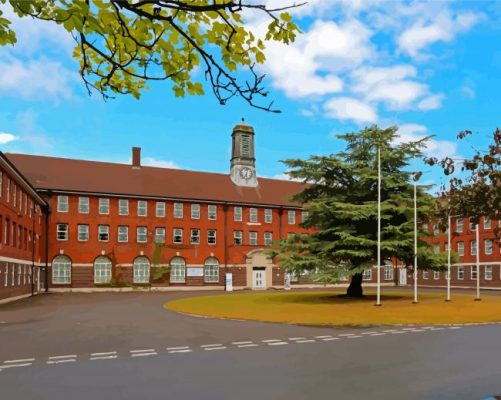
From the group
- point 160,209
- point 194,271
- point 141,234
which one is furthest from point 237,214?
point 141,234

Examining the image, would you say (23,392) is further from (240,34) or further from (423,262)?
(423,262)

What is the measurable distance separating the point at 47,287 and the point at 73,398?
44.0 m

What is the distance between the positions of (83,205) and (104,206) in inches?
82.0

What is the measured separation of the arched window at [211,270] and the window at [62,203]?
15997mm

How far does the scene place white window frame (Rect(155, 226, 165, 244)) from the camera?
55312 millimetres

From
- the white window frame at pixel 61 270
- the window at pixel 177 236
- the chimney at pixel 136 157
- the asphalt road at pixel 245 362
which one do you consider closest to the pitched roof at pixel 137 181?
the chimney at pixel 136 157

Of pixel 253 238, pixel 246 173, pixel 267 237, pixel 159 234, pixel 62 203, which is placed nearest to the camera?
pixel 62 203

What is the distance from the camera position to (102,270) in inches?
2053

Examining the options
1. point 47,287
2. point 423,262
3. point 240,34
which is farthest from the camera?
point 47,287

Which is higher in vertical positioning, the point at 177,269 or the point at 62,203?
the point at 62,203

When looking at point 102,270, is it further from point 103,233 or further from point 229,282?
point 229,282

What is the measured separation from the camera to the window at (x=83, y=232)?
5188 centimetres

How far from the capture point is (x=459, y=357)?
12.6 metres

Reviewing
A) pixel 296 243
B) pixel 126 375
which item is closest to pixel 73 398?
pixel 126 375
